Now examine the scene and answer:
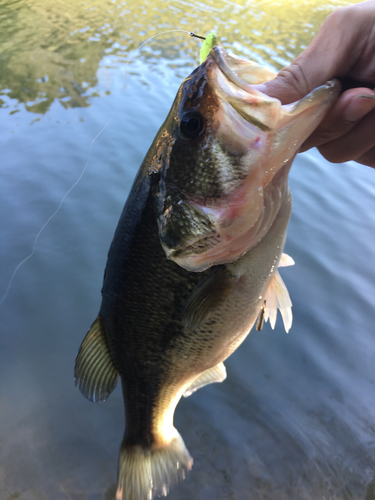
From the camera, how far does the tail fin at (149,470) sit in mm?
1589

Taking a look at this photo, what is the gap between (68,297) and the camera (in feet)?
10.7

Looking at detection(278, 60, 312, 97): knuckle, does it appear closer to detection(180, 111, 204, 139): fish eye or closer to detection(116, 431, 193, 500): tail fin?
detection(180, 111, 204, 139): fish eye

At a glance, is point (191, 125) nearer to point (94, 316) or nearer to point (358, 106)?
point (358, 106)

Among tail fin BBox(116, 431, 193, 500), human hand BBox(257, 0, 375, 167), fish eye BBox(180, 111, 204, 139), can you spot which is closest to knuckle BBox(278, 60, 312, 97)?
human hand BBox(257, 0, 375, 167)

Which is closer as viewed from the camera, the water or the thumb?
the thumb

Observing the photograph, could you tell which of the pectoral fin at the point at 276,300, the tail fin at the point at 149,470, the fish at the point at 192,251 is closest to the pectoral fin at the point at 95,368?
the fish at the point at 192,251

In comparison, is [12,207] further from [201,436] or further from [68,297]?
[201,436]

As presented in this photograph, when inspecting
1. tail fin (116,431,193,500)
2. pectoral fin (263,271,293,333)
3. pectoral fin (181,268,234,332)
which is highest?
pectoral fin (181,268,234,332)

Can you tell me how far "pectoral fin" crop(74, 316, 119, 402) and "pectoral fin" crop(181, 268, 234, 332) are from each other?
46cm

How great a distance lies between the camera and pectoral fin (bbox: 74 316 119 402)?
4.84 ft

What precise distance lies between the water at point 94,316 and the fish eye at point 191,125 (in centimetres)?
212

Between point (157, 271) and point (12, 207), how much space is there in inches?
130

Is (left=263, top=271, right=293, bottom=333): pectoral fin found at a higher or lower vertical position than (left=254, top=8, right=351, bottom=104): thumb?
lower

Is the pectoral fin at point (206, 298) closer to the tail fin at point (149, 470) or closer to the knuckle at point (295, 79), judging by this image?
the knuckle at point (295, 79)
